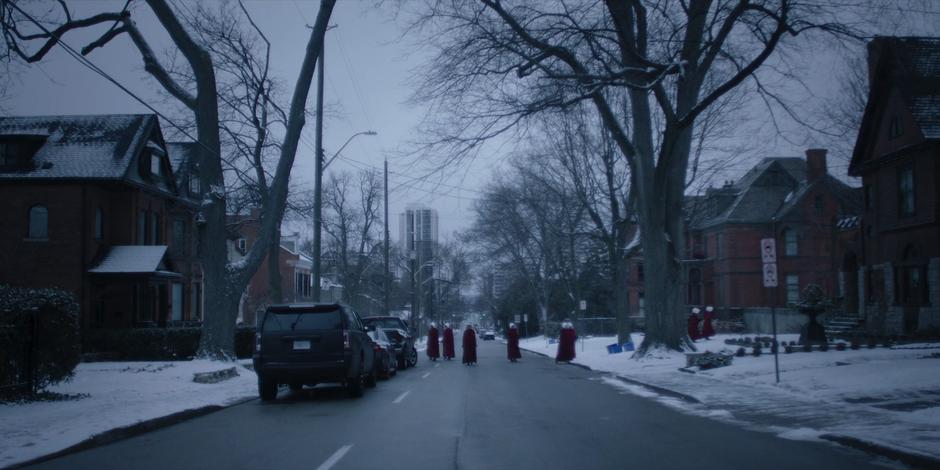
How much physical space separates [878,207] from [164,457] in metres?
30.2

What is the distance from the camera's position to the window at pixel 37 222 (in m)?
32.4

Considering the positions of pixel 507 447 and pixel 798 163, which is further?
pixel 798 163

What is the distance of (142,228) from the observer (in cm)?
3656

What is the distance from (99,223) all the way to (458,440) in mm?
28181

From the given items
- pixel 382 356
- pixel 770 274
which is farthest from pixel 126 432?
pixel 770 274

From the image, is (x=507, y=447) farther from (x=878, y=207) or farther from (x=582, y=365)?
(x=878, y=207)

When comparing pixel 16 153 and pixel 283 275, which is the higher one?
pixel 16 153

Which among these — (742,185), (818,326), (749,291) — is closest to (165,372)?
(818,326)

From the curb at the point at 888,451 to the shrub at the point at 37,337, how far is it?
12.5 m

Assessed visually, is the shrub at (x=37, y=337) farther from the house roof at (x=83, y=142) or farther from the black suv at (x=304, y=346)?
the house roof at (x=83, y=142)

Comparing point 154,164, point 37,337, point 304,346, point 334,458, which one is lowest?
point 334,458

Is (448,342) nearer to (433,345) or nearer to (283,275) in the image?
(433,345)

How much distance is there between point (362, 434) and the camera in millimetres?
10938

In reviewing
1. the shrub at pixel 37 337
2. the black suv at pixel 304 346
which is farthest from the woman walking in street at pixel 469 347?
the shrub at pixel 37 337
